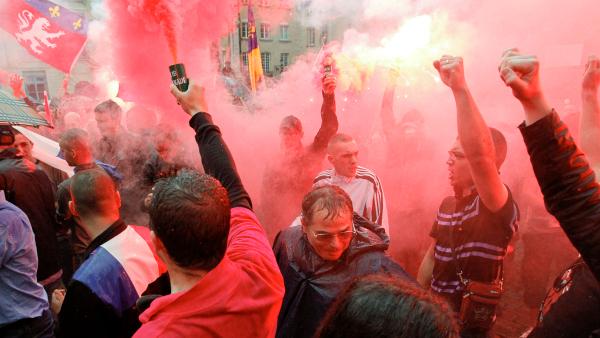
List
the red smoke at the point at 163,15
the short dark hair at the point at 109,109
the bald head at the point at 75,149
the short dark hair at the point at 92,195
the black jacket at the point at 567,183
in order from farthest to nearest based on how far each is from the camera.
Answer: the short dark hair at the point at 109,109, the red smoke at the point at 163,15, the bald head at the point at 75,149, the short dark hair at the point at 92,195, the black jacket at the point at 567,183

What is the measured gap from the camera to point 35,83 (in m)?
20.5

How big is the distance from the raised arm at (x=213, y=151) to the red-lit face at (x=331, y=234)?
446mm

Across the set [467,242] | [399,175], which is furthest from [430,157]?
[467,242]

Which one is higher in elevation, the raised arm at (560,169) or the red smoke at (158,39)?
the red smoke at (158,39)

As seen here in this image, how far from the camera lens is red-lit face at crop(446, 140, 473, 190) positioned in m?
2.31

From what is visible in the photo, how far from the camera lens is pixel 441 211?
2521mm

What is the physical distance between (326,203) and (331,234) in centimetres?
18

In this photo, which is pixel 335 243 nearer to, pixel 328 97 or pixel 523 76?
pixel 523 76

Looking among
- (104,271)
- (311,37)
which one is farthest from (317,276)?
(311,37)

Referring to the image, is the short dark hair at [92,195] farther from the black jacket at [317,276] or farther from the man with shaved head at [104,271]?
the black jacket at [317,276]

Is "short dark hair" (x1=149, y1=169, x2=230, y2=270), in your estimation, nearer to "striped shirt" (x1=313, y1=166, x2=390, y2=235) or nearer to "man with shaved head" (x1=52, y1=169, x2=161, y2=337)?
"man with shaved head" (x1=52, y1=169, x2=161, y2=337)

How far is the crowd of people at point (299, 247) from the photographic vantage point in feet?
3.73

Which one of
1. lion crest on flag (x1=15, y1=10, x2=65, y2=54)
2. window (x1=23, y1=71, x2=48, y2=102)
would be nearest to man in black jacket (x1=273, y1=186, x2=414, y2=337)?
lion crest on flag (x1=15, y1=10, x2=65, y2=54)

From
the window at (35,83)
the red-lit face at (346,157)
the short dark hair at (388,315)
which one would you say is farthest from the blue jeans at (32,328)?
the window at (35,83)
